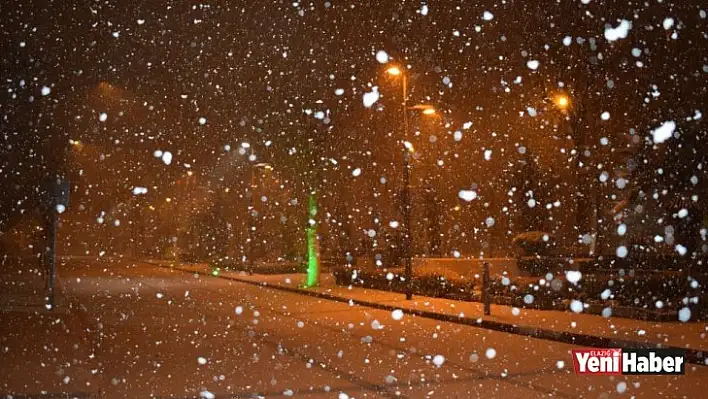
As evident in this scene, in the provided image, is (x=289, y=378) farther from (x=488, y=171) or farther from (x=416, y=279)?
(x=488, y=171)

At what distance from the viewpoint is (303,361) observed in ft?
34.4

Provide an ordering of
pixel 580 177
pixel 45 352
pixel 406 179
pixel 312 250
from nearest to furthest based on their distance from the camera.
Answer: pixel 45 352, pixel 406 179, pixel 312 250, pixel 580 177

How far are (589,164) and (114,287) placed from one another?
85.0 ft

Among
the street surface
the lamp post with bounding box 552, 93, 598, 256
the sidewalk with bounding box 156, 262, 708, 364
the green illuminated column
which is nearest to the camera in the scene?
the street surface

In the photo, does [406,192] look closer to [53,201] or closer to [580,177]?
[53,201]

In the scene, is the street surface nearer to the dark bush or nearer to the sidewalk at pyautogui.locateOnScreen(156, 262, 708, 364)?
the sidewalk at pyautogui.locateOnScreen(156, 262, 708, 364)

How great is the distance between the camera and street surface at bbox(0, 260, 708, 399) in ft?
27.3

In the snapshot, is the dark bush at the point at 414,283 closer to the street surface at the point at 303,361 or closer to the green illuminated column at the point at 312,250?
the green illuminated column at the point at 312,250

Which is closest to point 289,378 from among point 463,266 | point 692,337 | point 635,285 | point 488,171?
point 692,337

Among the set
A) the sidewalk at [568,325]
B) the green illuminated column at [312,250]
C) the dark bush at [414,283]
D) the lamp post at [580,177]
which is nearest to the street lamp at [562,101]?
the lamp post at [580,177]

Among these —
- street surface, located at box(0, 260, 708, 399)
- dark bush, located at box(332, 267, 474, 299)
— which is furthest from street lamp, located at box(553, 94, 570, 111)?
street surface, located at box(0, 260, 708, 399)

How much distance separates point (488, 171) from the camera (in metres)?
46.2

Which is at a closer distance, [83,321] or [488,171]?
[83,321]

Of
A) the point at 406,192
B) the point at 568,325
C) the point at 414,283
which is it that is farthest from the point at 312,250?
the point at 568,325
